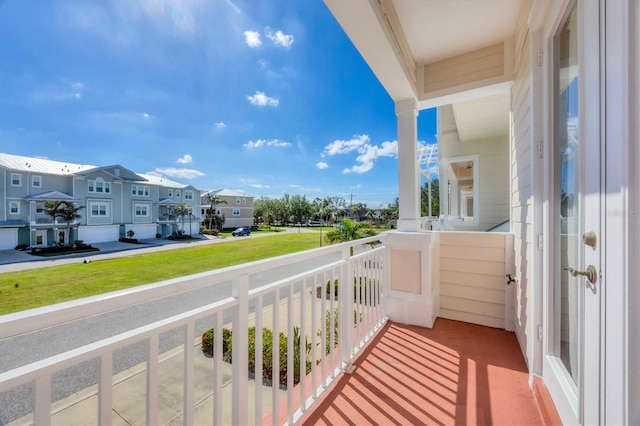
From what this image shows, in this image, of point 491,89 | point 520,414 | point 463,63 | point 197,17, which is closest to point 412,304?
point 520,414

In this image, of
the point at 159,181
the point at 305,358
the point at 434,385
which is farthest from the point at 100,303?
the point at 159,181

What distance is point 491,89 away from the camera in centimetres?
246

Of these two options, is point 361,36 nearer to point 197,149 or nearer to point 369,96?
point 197,149

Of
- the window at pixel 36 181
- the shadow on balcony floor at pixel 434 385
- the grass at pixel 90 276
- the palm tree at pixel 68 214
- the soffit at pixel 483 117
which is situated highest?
the soffit at pixel 483 117

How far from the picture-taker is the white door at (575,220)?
2.92 feet

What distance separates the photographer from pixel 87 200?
14.7 feet

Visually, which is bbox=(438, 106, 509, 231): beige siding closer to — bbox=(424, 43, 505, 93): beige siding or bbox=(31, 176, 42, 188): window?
bbox=(424, 43, 505, 93): beige siding

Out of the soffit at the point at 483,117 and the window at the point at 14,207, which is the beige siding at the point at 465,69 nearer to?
the soffit at the point at 483,117

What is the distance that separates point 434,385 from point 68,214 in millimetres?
5418

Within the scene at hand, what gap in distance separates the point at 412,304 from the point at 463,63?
7.96 ft

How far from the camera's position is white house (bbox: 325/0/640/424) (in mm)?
732

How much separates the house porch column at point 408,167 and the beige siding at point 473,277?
44 centimetres

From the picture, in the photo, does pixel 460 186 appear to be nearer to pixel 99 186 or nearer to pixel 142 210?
pixel 142 210

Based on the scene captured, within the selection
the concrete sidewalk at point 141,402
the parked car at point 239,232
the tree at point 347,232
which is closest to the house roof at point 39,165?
the concrete sidewalk at point 141,402
